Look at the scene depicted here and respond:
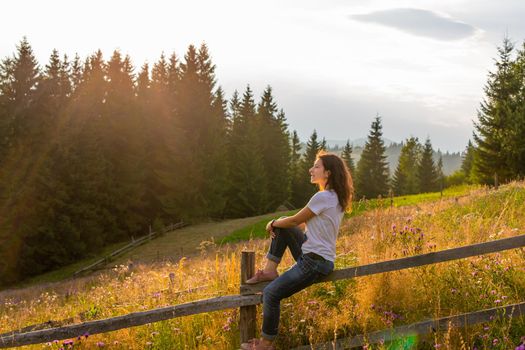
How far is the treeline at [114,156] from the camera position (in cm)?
3119

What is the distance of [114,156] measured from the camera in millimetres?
40281

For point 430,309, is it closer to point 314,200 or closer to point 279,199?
point 314,200

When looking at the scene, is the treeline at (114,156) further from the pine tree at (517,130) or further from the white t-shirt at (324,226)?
the white t-shirt at (324,226)

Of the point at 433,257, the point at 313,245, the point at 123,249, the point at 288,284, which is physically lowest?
the point at 123,249

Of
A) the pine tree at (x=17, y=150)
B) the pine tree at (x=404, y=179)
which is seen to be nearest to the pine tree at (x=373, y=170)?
the pine tree at (x=404, y=179)

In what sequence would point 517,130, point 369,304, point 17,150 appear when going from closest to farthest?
point 369,304
point 17,150
point 517,130

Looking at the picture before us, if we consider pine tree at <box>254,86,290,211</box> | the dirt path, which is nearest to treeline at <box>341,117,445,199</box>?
pine tree at <box>254,86,290,211</box>

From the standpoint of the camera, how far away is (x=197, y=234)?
33156 millimetres

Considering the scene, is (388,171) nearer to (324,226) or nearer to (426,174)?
(426,174)

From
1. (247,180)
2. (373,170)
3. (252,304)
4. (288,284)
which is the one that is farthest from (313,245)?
(373,170)

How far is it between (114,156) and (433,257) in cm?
3840

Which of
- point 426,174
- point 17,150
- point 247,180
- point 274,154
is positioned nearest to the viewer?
point 17,150

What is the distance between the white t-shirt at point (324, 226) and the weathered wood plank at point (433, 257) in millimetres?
293

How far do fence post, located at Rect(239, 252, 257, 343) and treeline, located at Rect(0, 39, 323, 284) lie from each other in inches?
1120
